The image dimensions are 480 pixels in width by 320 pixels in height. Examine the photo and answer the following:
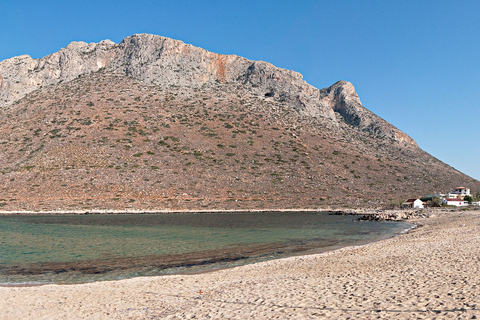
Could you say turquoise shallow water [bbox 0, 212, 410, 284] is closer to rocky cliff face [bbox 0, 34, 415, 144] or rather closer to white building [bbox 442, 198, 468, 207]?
white building [bbox 442, 198, 468, 207]

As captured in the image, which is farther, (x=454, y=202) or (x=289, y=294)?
(x=454, y=202)

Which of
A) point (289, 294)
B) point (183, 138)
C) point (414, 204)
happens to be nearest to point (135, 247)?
point (289, 294)

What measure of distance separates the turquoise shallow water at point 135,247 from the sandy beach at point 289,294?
3.10m

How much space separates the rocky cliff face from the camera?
322ft

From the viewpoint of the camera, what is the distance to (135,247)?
2620cm

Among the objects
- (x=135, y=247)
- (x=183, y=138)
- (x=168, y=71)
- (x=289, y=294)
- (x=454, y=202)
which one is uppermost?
(x=168, y=71)

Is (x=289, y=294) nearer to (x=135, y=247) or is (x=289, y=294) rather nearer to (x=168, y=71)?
(x=135, y=247)

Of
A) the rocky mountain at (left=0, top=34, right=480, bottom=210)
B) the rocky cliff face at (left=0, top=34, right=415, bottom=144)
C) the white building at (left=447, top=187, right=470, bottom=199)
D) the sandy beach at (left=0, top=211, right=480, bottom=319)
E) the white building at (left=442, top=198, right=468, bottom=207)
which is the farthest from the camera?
the rocky cliff face at (left=0, top=34, right=415, bottom=144)

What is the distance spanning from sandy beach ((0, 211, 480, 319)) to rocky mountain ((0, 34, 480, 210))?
4479cm

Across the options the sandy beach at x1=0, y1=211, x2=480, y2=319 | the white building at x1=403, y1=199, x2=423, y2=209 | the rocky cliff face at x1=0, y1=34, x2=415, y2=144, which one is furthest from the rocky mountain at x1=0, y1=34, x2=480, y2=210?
the sandy beach at x1=0, y1=211, x2=480, y2=319

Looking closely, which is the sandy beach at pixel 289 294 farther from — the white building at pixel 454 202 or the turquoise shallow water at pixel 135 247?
the white building at pixel 454 202

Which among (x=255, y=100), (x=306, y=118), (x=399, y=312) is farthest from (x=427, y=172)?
(x=399, y=312)

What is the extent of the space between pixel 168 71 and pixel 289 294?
96764 mm

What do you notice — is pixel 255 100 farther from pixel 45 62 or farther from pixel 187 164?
pixel 45 62
